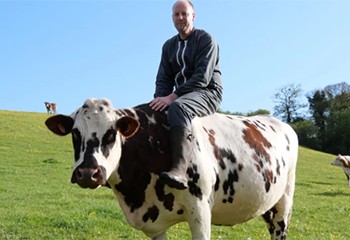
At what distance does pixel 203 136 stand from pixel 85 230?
18.6ft

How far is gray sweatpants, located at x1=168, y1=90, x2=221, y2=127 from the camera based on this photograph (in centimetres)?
525

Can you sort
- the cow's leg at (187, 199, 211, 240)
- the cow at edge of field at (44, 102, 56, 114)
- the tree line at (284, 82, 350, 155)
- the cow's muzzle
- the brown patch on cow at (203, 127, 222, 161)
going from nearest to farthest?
the cow's muzzle < the cow's leg at (187, 199, 211, 240) < the brown patch on cow at (203, 127, 222, 161) < the cow at edge of field at (44, 102, 56, 114) < the tree line at (284, 82, 350, 155)

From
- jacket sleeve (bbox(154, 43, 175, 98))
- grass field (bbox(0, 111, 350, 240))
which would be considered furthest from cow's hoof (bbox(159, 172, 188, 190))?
grass field (bbox(0, 111, 350, 240))

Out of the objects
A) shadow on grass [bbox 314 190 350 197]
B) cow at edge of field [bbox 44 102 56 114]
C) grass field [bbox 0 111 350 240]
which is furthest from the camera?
cow at edge of field [bbox 44 102 56 114]

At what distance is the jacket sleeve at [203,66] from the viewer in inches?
224

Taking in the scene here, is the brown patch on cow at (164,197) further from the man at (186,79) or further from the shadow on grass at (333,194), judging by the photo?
the shadow on grass at (333,194)

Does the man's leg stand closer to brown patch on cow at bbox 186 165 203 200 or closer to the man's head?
brown patch on cow at bbox 186 165 203 200

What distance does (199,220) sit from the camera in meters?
5.16

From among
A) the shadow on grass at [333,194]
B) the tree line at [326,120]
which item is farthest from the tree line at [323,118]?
the shadow on grass at [333,194]

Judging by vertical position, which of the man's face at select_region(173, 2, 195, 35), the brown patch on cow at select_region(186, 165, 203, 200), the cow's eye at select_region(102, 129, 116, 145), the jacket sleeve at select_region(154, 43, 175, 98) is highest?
the man's face at select_region(173, 2, 195, 35)

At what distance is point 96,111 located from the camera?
486 cm

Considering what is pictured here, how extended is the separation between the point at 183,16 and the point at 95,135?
6.44ft

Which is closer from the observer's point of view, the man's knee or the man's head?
the man's knee

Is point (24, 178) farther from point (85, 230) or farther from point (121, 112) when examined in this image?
point (121, 112)
